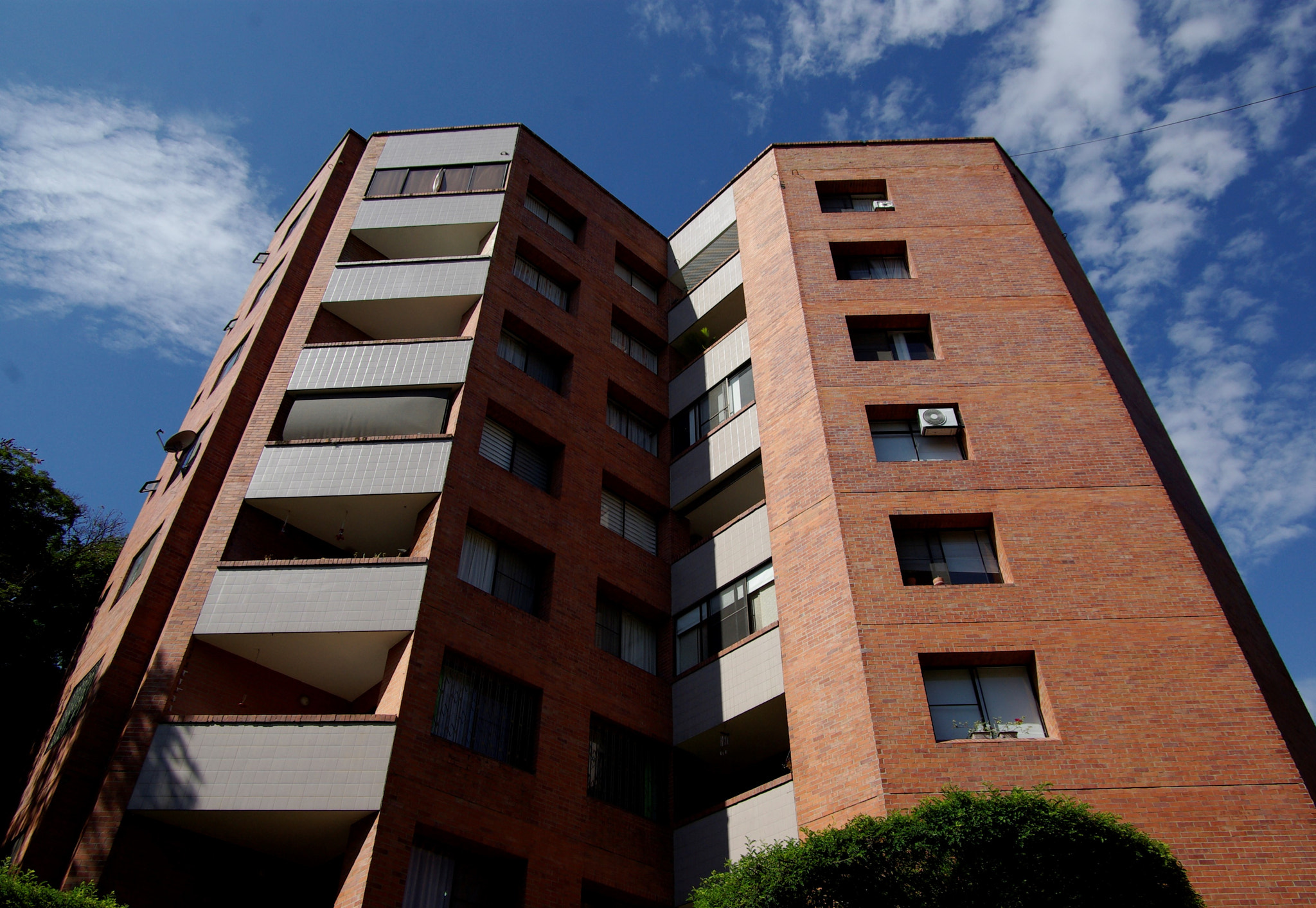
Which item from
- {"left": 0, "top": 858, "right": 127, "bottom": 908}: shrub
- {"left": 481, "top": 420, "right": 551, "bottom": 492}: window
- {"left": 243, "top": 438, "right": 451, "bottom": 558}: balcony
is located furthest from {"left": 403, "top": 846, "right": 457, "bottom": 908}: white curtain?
{"left": 481, "top": 420, "right": 551, "bottom": 492}: window

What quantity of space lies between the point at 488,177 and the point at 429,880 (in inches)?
796

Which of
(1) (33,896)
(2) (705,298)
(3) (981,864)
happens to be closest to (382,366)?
(2) (705,298)

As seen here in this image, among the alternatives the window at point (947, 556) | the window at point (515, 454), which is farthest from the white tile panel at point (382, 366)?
the window at point (947, 556)

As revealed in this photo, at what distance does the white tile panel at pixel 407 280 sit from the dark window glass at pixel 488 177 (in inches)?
155

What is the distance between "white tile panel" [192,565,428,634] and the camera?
17.8 m

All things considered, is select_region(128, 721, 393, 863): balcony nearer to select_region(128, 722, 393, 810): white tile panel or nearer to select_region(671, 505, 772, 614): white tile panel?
select_region(128, 722, 393, 810): white tile panel

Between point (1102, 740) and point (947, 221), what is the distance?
15.3 metres

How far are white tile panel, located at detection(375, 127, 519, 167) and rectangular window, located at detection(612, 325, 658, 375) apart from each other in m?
6.40

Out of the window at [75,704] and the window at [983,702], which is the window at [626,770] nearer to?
the window at [983,702]

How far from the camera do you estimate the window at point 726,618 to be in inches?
820

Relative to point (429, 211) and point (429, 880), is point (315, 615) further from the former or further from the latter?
point (429, 211)

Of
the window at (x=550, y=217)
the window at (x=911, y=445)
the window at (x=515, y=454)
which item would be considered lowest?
the window at (x=911, y=445)

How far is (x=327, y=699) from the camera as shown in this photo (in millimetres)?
19453

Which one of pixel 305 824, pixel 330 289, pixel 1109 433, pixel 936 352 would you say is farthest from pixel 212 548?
pixel 1109 433
